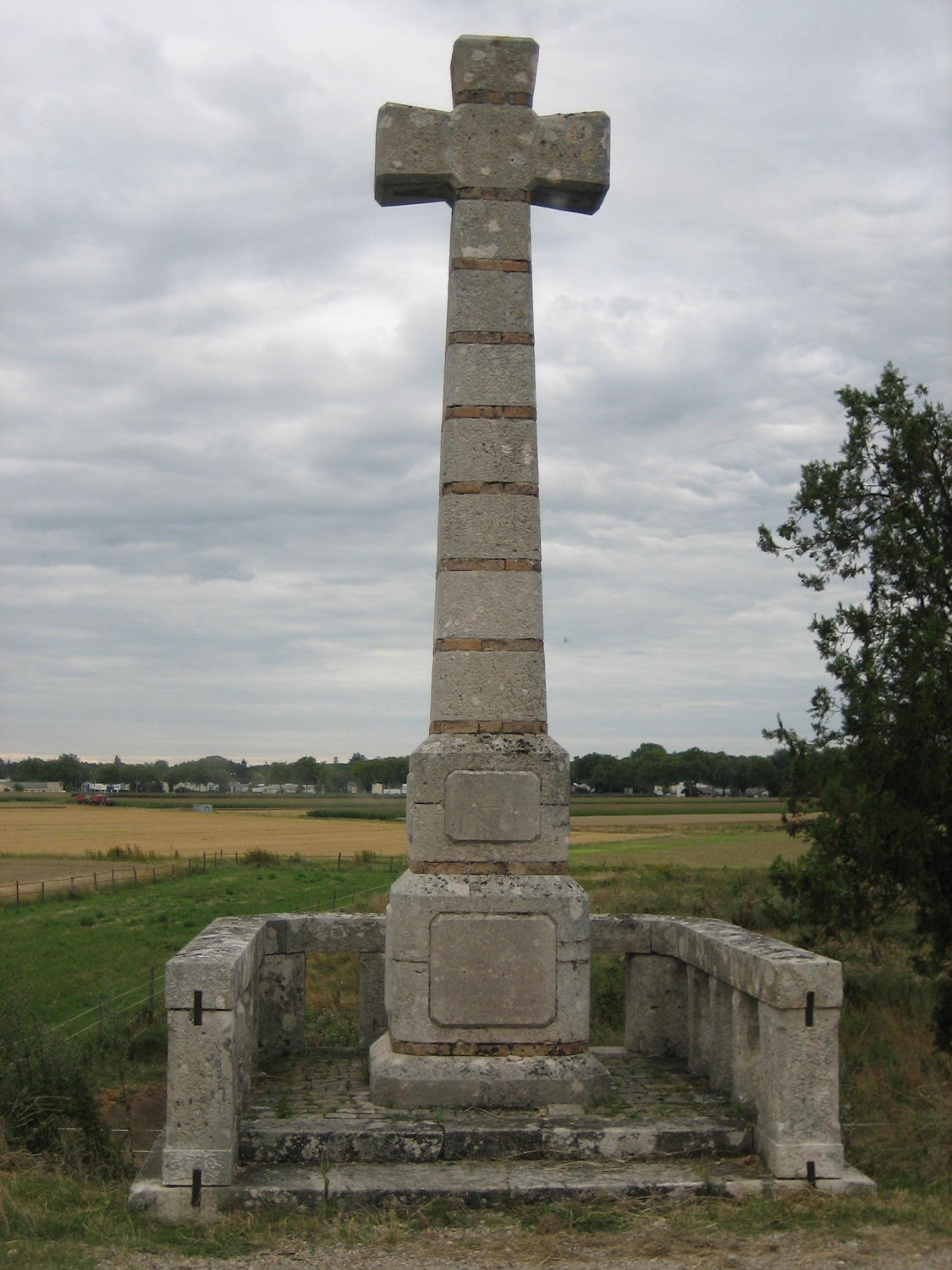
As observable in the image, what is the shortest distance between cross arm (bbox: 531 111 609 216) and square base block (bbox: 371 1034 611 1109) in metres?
5.86

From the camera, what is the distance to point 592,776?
47500 mm

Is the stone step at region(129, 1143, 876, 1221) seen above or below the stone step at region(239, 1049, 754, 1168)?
below

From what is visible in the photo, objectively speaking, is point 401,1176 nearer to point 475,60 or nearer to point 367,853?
point 475,60

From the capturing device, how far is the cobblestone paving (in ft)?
23.4

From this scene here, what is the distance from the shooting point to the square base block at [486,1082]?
23.7ft

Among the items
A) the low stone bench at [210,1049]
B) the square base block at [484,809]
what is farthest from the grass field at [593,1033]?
the square base block at [484,809]

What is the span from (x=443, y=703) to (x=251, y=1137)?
9.35 feet

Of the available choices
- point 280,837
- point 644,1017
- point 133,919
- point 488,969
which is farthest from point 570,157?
point 280,837

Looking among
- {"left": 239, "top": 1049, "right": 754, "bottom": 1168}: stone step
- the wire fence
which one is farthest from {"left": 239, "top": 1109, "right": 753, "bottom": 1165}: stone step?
the wire fence

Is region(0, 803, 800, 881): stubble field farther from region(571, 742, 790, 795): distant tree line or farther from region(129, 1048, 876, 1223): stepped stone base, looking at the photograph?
region(129, 1048, 876, 1223): stepped stone base

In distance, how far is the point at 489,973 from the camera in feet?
24.5

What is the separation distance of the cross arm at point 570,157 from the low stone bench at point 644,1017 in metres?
5.28

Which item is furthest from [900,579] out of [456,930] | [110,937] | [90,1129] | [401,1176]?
[110,937]

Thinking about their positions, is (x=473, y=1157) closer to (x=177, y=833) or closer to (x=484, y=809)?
(x=484, y=809)
